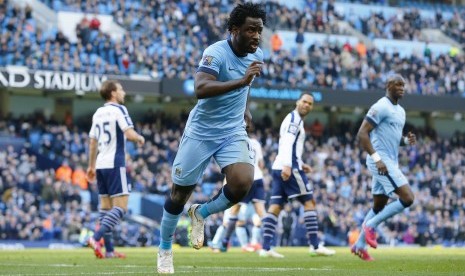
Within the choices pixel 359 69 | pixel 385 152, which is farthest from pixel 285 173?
pixel 359 69

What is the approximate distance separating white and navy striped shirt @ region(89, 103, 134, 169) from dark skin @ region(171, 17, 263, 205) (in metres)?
5.29

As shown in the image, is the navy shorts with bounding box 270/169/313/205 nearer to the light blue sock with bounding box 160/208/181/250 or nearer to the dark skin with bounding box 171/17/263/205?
the light blue sock with bounding box 160/208/181/250

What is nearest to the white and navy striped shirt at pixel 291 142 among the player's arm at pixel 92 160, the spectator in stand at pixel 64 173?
the player's arm at pixel 92 160

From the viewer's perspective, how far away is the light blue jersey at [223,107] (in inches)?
412

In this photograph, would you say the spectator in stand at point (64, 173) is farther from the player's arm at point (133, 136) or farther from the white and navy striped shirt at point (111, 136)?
the player's arm at point (133, 136)

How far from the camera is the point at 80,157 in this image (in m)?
35.2

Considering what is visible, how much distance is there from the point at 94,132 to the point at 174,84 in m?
22.5

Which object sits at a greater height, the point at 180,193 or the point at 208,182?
the point at 180,193

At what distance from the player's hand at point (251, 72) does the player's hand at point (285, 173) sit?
7080 millimetres

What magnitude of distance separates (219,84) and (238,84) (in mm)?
201

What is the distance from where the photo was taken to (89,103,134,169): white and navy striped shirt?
15.9 m

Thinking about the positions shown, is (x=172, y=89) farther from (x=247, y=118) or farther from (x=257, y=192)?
(x=247, y=118)

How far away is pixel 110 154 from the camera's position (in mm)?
Result: 16016

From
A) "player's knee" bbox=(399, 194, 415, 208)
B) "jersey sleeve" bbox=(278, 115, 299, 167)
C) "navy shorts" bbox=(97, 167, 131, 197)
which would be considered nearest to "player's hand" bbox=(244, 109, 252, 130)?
"navy shorts" bbox=(97, 167, 131, 197)
